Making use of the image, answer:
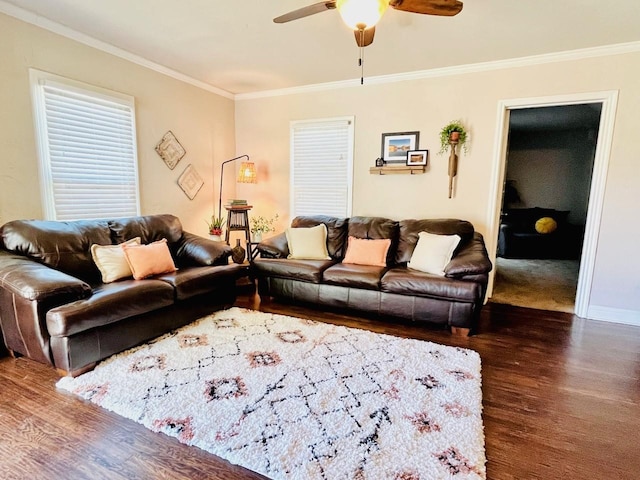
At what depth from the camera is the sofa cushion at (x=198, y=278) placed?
2.87m

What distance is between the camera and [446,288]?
9.87ft

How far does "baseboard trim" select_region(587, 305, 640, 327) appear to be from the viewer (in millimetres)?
3340

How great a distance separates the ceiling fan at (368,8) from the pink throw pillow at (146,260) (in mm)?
2121

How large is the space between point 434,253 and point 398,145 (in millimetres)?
1482

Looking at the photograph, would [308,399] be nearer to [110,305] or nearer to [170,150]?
[110,305]

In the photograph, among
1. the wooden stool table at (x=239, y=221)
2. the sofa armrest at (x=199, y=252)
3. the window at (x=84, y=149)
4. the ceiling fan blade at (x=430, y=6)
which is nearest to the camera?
the ceiling fan blade at (x=430, y=6)

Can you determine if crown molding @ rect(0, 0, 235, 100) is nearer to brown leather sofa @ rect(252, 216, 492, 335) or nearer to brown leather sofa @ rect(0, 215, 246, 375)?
brown leather sofa @ rect(0, 215, 246, 375)

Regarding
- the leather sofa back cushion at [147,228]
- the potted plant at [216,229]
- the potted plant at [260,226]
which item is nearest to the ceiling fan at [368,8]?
the leather sofa back cushion at [147,228]

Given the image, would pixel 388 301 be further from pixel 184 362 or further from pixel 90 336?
pixel 90 336

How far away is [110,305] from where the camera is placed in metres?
→ 2.33

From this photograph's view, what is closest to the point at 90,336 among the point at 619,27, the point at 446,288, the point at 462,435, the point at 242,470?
the point at 242,470

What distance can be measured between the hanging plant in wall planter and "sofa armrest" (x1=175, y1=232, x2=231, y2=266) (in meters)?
2.60

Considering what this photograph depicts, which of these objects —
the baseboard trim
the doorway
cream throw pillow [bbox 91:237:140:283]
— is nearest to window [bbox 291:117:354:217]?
the doorway

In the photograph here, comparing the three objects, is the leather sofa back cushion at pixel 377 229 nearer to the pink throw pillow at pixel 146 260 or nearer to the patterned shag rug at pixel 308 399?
the patterned shag rug at pixel 308 399
